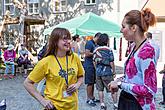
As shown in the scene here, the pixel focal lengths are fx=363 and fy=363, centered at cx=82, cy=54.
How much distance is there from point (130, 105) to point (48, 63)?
36.5 inches

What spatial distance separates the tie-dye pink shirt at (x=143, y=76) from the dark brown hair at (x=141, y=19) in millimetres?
149

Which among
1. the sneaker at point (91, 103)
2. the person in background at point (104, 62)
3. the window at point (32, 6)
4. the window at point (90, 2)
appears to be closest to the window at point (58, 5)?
the window at point (32, 6)

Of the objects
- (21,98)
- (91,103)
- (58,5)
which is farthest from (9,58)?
(58,5)

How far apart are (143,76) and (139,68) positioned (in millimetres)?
72

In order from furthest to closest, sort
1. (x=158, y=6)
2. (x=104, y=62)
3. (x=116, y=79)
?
(x=158, y=6) → (x=104, y=62) → (x=116, y=79)

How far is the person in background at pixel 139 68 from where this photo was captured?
279cm

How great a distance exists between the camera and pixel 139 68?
112 inches

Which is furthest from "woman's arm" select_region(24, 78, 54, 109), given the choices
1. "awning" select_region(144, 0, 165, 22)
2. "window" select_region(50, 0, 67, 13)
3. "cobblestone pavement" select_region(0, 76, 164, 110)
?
"window" select_region(50, 0, 67, 13)

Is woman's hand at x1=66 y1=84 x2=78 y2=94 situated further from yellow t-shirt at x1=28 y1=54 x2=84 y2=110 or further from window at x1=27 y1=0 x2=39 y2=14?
window at x1=27 y1=0 x2=39 y2=14

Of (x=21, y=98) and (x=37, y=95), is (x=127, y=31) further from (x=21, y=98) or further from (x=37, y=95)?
(x=21, y=98)

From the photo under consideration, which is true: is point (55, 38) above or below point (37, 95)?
above

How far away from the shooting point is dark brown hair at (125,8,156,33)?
291cm

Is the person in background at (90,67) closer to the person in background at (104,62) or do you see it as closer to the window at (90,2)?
the person in background at (104,62)

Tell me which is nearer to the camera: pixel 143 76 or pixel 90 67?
pixel 143 76
